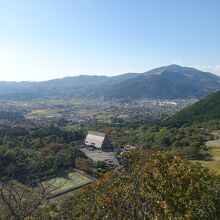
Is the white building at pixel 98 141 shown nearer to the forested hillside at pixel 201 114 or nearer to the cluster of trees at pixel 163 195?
the forested hillside at pixel 201 114

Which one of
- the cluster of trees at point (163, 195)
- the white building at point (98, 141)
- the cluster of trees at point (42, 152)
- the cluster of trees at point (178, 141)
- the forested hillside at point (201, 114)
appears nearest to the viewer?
the cluster of trees at point (163, 195)

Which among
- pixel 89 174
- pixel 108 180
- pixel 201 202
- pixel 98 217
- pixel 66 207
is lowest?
pixel 89 174

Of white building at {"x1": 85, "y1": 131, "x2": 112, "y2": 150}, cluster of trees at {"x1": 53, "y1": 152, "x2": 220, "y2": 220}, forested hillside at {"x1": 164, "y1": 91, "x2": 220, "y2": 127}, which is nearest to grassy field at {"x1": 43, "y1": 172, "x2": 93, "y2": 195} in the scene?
white building at {"x1": 85, "y1": 131, "x2": 112, "y2": 150}

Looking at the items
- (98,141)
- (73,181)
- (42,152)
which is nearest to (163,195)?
(73,181)

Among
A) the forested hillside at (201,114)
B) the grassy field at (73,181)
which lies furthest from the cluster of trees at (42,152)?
the forested hillside at (201,114)

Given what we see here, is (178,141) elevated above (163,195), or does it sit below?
below

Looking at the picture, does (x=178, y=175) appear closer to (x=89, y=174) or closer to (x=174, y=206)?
(x=174, y=206)

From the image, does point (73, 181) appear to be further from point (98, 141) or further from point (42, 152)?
point (98, 141)

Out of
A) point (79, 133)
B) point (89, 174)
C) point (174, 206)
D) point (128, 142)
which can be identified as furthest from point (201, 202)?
point (79, 133)

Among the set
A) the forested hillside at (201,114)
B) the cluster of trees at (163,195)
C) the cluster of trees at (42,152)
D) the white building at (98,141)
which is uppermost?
the cluster of trees at (163,195)

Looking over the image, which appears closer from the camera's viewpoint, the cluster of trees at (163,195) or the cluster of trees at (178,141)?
the cluster of trees at (163,195)

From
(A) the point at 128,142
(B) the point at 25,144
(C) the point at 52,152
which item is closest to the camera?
(C) the point at 52,152
